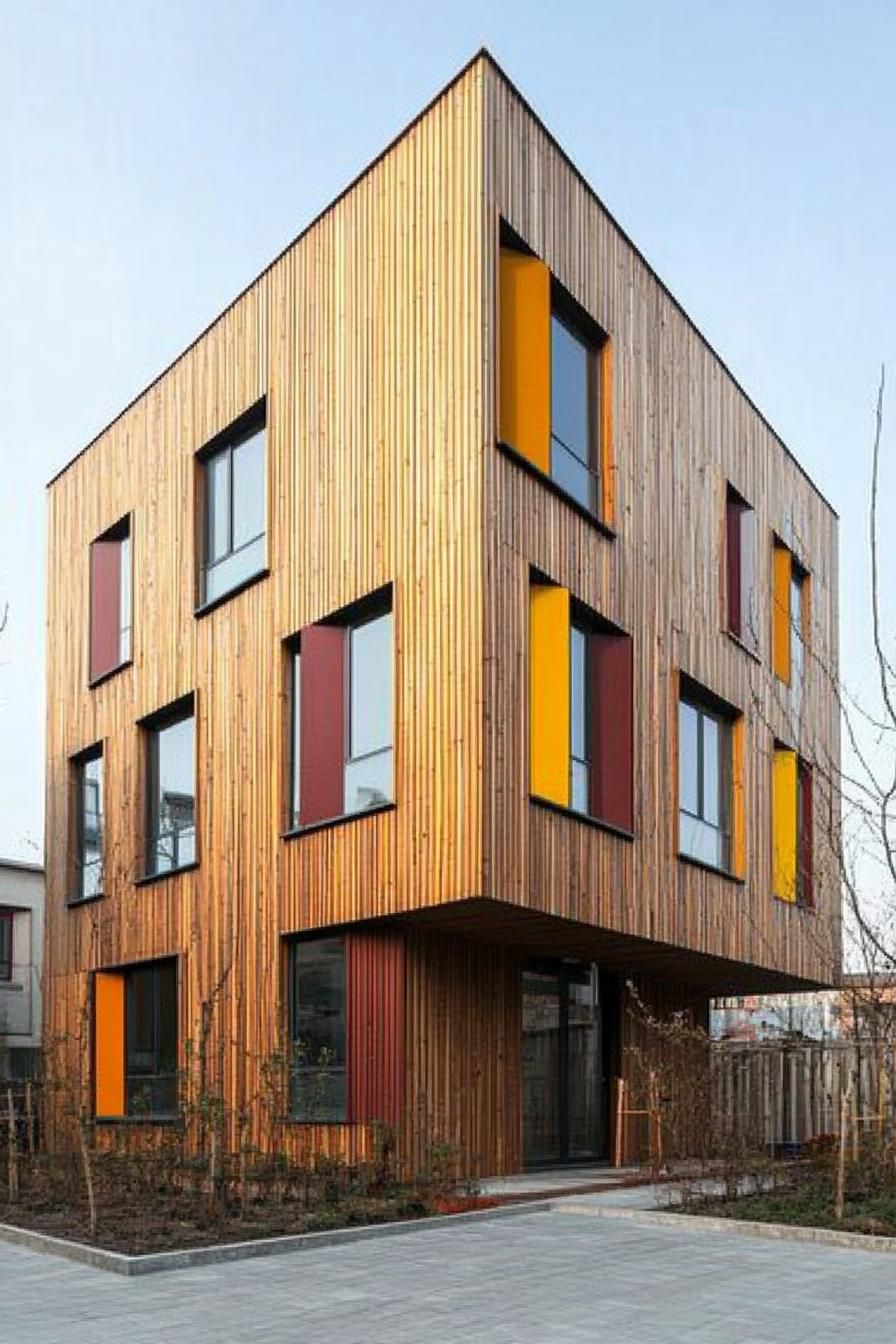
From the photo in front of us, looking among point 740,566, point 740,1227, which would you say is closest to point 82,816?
point 740,566

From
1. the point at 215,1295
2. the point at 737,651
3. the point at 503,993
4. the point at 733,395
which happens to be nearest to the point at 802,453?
the point at 733,395

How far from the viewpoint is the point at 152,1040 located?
2031 cm

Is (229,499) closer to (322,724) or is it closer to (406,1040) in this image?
(322,724)

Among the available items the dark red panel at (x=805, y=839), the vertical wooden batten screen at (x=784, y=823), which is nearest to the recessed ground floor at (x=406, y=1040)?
the vertical wooden batten screen at (x=784, y=823)

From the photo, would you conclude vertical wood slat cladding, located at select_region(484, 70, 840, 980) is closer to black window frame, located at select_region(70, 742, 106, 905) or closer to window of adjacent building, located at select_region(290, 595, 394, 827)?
window of adjacent building, located at select_region(290, 595, 394, 827)

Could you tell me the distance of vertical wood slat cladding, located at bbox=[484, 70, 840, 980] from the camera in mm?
15273

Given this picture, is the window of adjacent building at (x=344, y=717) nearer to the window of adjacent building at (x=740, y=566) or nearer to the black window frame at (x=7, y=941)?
the window of adjacent building at (x=740, y=566)

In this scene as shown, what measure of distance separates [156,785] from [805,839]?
10.1m

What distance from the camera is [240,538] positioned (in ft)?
63.9

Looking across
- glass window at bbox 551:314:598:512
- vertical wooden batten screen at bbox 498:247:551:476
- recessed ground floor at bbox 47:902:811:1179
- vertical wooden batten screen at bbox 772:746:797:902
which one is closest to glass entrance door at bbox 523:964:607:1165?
recessed ground floor at bbox 47:902:811:1179

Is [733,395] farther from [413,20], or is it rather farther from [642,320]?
[413,20]

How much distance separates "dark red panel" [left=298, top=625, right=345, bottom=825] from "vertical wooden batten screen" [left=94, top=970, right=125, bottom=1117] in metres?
5.88

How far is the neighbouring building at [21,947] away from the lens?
3222 cm

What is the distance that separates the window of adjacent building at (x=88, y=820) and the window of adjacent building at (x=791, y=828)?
9.83m
